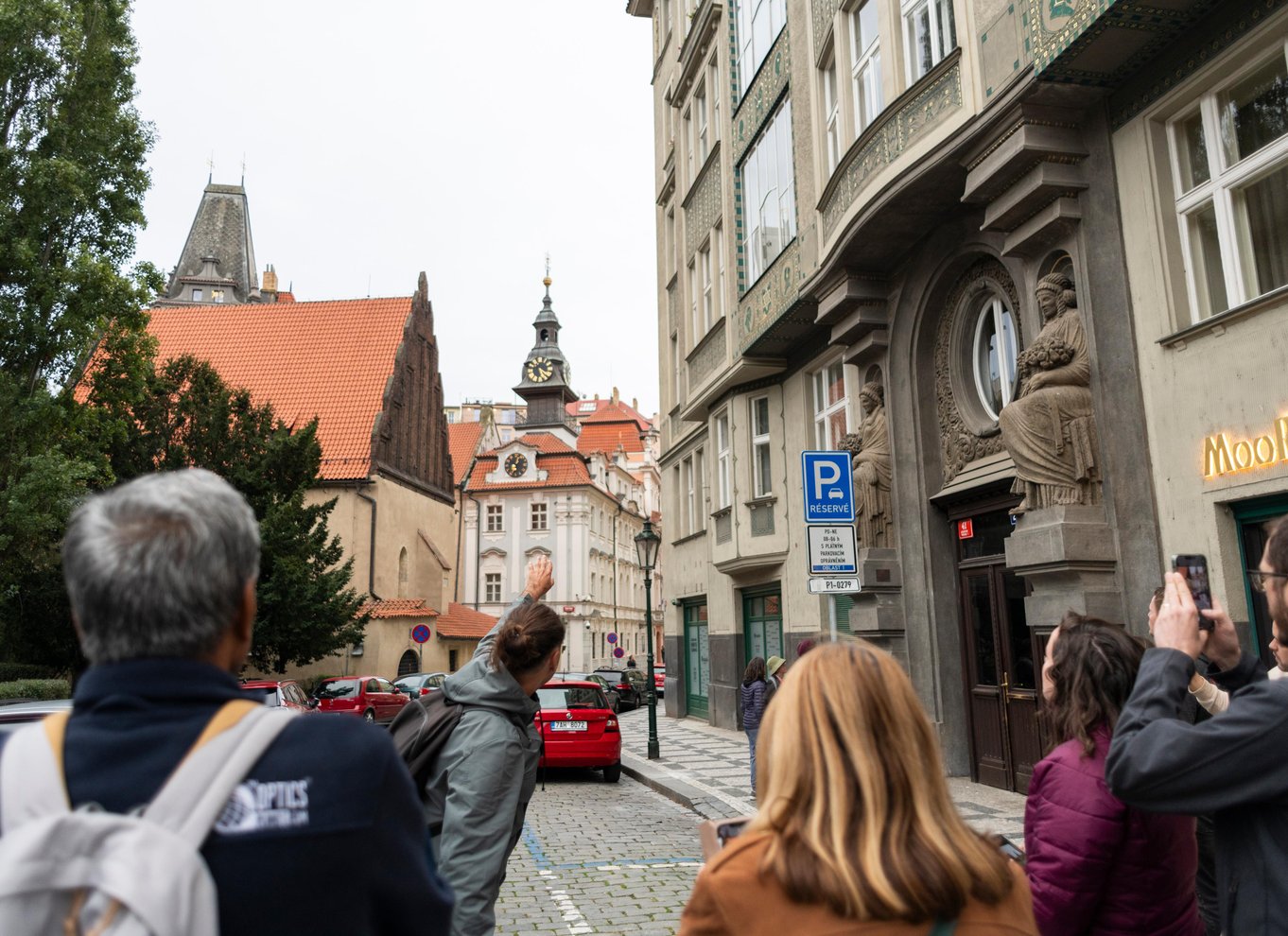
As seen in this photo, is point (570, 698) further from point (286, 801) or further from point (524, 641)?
point (286, 801)

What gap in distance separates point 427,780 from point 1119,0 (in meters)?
8.16

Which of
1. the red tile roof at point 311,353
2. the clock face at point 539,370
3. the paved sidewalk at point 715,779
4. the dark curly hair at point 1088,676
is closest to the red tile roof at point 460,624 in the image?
the red tile roof at point 311,353

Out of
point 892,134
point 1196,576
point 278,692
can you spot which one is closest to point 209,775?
point 1196,576

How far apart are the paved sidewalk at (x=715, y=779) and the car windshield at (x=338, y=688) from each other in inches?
251

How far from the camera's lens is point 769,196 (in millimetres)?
16828

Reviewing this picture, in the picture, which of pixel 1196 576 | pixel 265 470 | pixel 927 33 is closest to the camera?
pixel 1196 576

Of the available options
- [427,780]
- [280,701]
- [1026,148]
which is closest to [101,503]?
[427,780]

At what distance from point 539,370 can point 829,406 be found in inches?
2389

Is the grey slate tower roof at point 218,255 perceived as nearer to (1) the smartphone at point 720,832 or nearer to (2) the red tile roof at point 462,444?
(2) the red tile roof at point 462,444

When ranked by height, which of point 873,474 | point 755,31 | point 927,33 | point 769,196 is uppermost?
point 755,31

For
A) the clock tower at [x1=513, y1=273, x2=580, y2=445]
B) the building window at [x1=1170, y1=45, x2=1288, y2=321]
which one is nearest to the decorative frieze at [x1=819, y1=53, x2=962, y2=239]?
the building window at [x1=1170, y1=45, x2=1288, y2=321]

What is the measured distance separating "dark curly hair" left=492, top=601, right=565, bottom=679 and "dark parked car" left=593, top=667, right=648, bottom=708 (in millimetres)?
30726

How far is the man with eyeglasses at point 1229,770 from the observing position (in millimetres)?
2162

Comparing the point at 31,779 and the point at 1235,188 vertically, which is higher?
the point at 1235,188
